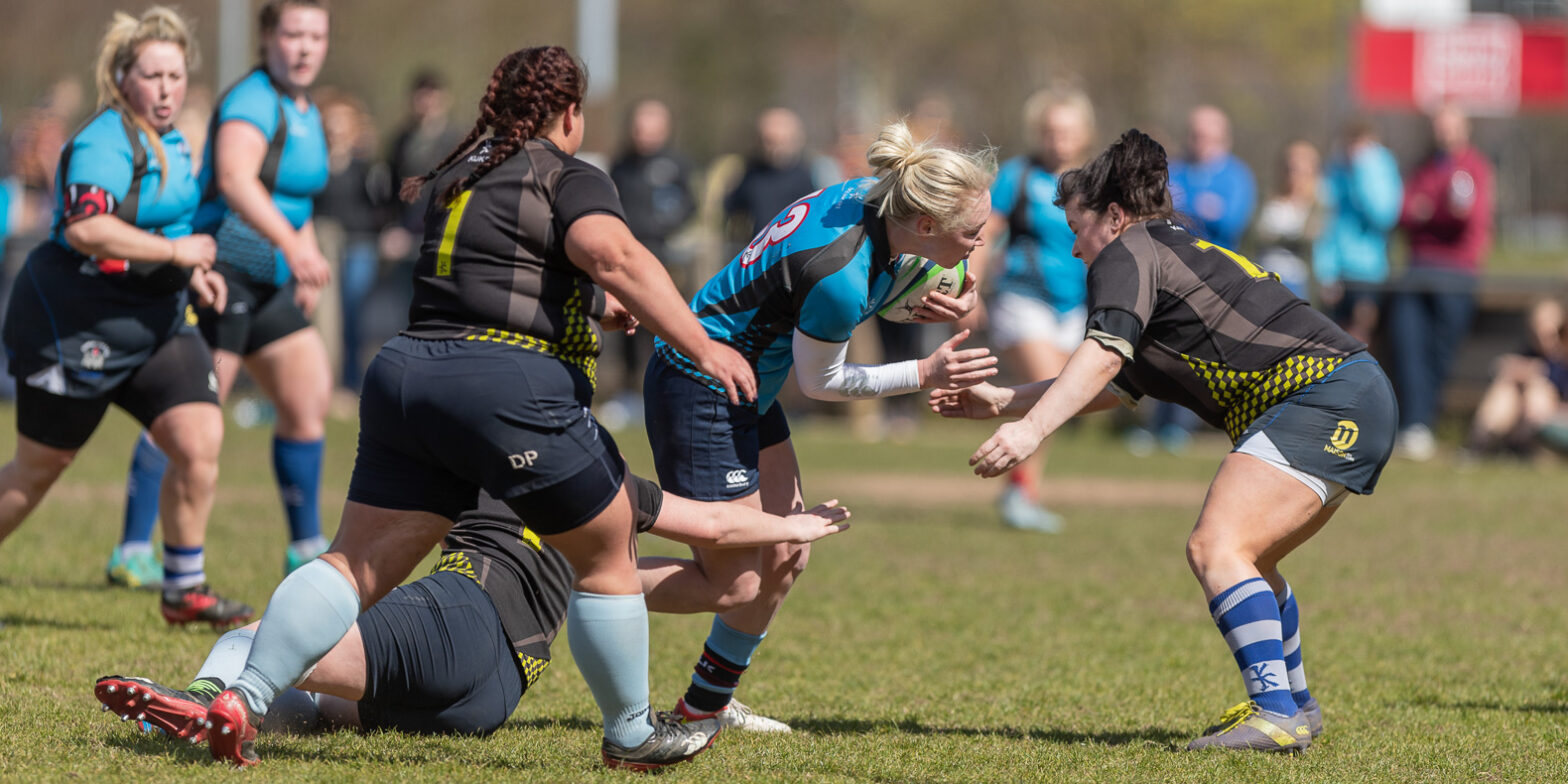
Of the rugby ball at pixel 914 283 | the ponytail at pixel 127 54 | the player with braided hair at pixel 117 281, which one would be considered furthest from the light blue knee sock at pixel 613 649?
the ponytail at pixel 127 54

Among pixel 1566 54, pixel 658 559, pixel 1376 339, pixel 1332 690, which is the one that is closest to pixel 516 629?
pixel 658 559

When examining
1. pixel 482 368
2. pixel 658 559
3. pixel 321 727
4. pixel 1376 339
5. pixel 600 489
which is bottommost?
pixel 1376 339

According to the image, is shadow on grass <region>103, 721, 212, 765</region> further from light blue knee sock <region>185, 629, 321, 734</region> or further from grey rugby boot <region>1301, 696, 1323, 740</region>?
grey rugby boot <region>1301, 696, 1323, 740</region>

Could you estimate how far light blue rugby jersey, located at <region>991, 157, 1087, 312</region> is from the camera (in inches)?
357

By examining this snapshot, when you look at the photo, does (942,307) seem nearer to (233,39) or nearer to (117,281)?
(117,281)

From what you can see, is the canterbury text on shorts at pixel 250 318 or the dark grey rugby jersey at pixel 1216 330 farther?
the canterbury text on shorts at pixel 250 318

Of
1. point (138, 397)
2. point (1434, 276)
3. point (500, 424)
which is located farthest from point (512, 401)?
point (1434, 276)

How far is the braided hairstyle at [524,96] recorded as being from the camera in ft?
13.2

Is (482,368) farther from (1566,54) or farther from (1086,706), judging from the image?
(1566,54)

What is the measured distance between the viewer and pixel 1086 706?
5.27m

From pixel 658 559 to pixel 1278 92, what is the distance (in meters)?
26.1

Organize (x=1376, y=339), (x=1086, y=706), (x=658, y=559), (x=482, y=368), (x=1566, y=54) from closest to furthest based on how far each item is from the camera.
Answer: (x=482, y=368)
(x=658, y=559)
(x=1086, y=706)
(x=1376, y=339)
(x=1566, y=54)

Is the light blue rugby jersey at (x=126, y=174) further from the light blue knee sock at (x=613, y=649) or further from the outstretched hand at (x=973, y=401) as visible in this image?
the outstretched hand at (x=973, y=401)

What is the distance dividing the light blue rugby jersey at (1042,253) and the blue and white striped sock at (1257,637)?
4.68 m
